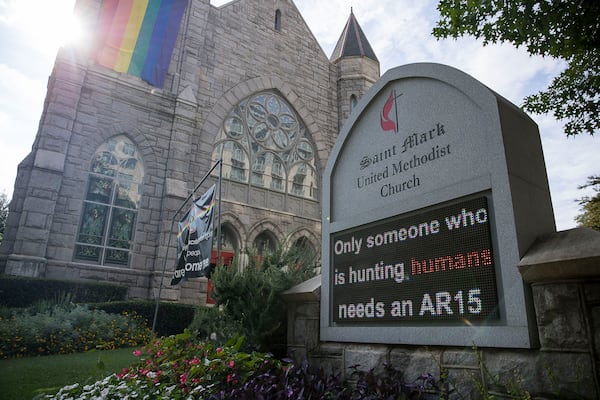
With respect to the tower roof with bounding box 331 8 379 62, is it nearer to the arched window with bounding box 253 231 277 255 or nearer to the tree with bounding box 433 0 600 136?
the arched window with bounding box 253 231 277 255

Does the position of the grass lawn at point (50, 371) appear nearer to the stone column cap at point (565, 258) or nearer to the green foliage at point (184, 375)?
the green foliage at point (184, 375)

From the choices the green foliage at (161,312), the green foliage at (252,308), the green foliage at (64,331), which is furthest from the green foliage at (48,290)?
the green foliage at (252,308)

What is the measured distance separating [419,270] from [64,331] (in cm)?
805

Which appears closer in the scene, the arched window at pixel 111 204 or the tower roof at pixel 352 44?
the arched window at pixel 111 204

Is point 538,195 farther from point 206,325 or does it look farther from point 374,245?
point 206,325


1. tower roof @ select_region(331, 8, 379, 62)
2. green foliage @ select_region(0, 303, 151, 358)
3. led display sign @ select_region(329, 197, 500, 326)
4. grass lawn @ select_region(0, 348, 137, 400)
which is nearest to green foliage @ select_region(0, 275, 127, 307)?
green foliage @ select_region(0, 303, 151, 358)

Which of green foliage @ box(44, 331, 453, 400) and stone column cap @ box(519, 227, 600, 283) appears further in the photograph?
green foliage @ box(44, 331, 453, 400)

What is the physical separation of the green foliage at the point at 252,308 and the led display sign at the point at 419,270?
37.9 inches

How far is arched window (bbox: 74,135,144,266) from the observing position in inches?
481

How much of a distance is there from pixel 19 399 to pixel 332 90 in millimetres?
17739

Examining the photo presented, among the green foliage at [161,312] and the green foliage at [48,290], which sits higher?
the green foliage at [48,290]

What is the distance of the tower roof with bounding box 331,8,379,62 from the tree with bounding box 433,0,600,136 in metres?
14.5

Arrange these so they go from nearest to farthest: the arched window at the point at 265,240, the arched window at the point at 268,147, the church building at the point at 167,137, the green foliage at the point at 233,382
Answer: the green foliage at the point at 233,382 < the church building at the point at 167,137 < the arched window at the point at 265,240 < the arched window at the point at 268,147

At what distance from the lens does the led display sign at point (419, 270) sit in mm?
2943
